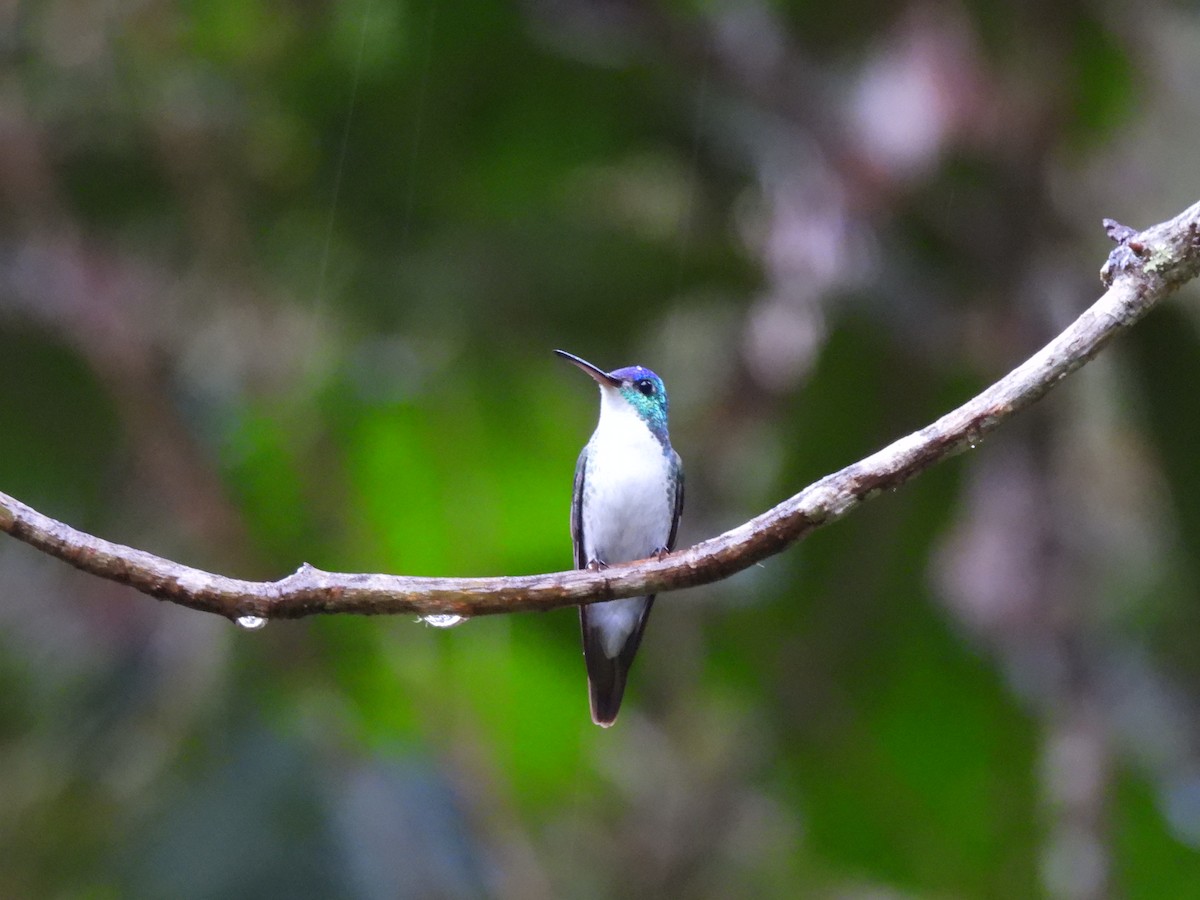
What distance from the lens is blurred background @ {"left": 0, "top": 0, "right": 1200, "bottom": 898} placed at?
4410mm

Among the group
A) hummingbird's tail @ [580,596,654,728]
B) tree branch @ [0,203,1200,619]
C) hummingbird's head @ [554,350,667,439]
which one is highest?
hummingbird's head @ [554,350,667,439]

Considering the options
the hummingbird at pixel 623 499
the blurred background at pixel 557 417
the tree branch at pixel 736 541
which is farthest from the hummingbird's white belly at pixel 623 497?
the tree branch at pixel 736 541

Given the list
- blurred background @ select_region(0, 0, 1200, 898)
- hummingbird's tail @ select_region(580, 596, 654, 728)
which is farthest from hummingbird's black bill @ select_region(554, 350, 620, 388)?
blurred background @ select_region(0, 0, 1200, 898)

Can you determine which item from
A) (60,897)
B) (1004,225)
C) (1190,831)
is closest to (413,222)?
(1004,225)

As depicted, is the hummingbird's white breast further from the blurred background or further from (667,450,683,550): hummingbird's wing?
the blurred background

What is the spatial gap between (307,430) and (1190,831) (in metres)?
3.08

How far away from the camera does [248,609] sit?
175 centimetres

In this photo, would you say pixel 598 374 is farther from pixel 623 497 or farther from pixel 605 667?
pixel 605 667

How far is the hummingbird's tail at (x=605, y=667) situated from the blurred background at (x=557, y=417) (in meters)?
1.06

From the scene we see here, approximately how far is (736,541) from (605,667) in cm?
157

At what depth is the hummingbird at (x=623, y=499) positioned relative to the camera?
3381 mm

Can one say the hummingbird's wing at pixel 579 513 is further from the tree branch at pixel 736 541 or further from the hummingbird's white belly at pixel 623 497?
the tree branch at pixel 736 541

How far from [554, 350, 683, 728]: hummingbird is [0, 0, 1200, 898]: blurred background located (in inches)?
34.6

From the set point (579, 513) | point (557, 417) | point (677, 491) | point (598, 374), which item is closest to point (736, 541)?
point (598, 374)
